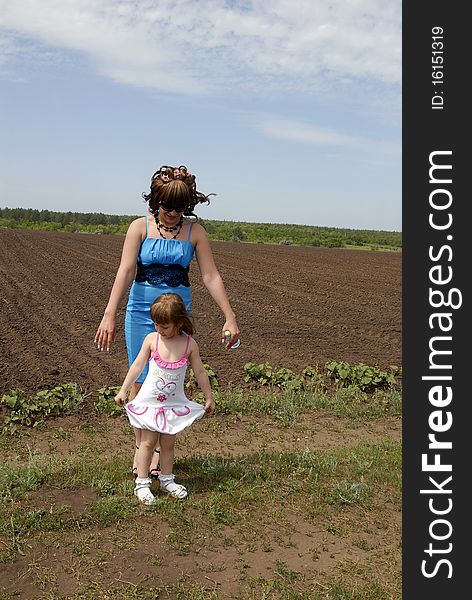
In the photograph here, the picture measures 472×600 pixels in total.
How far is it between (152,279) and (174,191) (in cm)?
61

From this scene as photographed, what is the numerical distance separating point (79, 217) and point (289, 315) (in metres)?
76.0

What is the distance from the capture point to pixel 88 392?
291 inches

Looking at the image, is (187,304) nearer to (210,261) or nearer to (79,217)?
(210,261)

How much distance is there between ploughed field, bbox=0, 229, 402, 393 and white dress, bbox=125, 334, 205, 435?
11.3 ft

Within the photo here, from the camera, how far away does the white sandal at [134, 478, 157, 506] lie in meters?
4.31

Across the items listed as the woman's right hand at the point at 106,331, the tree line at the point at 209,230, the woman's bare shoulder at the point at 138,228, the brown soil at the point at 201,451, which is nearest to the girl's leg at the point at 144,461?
the brown soil at the point at 201,451

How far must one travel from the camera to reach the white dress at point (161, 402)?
4.33 meters

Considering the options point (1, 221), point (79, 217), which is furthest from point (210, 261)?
point (79, 217)

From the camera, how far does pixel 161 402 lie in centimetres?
438

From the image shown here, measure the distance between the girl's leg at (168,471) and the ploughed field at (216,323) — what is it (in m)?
3.35

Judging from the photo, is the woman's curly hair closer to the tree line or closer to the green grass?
the green grass

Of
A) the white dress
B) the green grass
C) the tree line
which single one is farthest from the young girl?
the tree line

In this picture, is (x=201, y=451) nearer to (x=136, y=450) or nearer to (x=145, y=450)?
(x=136, y=450)

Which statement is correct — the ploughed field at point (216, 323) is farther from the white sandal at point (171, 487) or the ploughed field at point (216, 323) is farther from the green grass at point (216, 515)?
the white sandal at point (171, 487)
